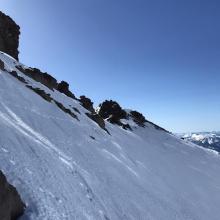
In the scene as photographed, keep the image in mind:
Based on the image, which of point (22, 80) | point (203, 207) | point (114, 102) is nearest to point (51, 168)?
point (203, 207)

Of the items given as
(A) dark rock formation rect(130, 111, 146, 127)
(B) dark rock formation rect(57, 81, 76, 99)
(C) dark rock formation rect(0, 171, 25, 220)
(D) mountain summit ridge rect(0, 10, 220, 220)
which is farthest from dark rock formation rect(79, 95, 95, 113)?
(C) dark rock formation rect(0, 171, 25, 220)

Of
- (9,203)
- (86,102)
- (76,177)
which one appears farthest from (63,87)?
(9,203)

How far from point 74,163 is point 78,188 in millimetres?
4608

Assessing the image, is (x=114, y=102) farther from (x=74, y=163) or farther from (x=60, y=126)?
(x=74, y=163)

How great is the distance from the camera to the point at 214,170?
208 feet

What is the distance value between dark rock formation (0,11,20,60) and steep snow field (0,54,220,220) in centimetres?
4327

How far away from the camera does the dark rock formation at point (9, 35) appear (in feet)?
245

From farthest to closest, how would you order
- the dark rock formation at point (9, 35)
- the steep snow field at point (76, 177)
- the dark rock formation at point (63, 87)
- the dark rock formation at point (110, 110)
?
the dark rock formation at point (110, 110) < the dark rock formation at point (9, 35) < the dark rock formation at point (63, 87) < the steep snow field at point (76, 177)

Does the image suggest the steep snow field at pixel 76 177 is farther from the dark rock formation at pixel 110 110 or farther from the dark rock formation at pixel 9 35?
the dark rock formation at pixel 9 35

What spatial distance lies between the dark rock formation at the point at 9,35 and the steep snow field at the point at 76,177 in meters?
43.3

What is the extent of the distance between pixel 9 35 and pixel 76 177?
210 ft

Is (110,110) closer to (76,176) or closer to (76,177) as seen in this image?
(76,176)

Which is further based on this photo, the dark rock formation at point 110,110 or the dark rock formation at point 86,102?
the dark rock formation at point 110,110

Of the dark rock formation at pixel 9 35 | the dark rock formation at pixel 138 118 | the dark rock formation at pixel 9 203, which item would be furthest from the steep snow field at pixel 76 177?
the dark rock formation at pixel 9 35
